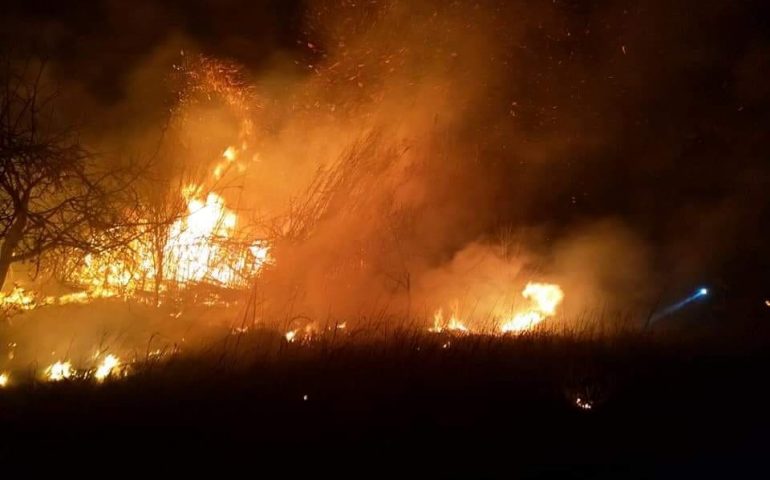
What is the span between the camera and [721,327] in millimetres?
7645

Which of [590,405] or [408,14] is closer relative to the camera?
[590,405]

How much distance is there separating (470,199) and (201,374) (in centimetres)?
607

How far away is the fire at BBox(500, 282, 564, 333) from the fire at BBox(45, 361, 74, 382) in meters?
4.78

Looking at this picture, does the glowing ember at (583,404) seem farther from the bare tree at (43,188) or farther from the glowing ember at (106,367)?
the bare tree at (43,188)

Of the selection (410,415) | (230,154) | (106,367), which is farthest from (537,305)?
(106,367)

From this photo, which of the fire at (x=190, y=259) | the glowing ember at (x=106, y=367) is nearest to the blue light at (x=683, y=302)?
the fire at (x=190, y=259)

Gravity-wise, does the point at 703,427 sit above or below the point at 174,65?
below

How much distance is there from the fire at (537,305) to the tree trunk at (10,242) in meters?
5.31

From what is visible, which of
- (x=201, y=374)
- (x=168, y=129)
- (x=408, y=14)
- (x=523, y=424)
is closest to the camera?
(x=523, y=424)

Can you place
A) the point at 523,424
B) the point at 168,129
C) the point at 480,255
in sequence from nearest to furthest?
the point at 523,424 < the point at 168,129 < the point at 480,255

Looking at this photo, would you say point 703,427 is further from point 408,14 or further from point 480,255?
point 408,14

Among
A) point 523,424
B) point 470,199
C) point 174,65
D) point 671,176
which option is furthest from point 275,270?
point 671,176

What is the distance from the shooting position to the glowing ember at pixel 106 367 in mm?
4941

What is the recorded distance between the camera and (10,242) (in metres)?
5.55
